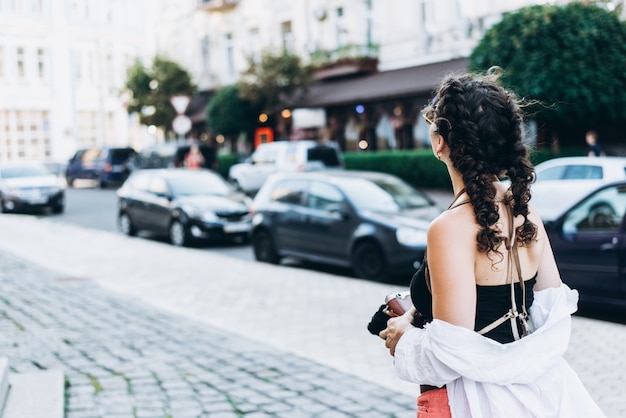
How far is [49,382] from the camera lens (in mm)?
5398

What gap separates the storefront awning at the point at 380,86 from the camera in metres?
26.4

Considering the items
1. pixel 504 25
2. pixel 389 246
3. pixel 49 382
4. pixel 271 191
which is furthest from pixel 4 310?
pixel 504 25

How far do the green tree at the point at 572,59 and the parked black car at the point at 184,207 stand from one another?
27.3 ft

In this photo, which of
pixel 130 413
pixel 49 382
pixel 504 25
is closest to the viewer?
pixel 130 413

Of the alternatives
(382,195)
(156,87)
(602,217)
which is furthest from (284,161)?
(156,87)

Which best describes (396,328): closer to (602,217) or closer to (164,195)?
(602,217)

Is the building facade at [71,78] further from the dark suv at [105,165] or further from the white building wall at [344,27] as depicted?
the dark suv at [105,165]

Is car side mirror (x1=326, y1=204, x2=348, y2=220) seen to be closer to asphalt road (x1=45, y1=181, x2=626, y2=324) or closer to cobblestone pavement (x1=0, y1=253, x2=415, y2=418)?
asphalt road (x1=45, y1=181, x2=626, y2=324)

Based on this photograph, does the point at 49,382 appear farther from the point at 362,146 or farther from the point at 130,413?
the point at 362,146

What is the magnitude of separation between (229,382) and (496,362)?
141 inches

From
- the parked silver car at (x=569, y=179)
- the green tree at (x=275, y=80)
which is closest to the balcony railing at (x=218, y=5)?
the green tree at (x=275, y=80)

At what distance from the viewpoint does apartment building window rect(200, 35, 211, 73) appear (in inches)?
1673

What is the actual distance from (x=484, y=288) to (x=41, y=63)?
45323 millimetres

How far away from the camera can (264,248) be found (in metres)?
13.5
